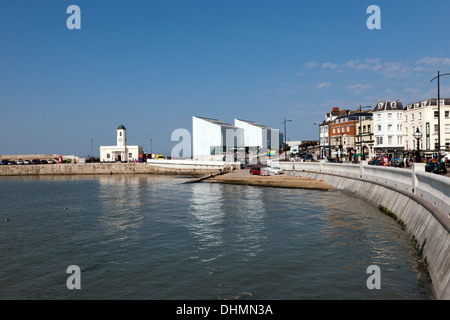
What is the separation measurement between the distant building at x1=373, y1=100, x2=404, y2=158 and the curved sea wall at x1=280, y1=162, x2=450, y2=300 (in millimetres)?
49578

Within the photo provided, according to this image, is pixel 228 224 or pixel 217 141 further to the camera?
pixel 217 141

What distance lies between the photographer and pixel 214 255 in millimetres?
15539

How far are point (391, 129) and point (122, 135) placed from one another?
313 feet

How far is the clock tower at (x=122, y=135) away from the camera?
436 feet

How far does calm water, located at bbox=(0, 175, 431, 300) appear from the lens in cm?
1148

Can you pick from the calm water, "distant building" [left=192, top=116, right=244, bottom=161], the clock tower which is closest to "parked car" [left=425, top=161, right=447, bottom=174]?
the calm water

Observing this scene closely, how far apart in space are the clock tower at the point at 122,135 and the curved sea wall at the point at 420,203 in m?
111

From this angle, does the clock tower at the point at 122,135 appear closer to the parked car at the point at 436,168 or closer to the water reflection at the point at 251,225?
the water reflection at the point at 251,225

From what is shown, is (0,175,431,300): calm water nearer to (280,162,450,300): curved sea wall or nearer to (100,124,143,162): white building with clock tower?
(280,162,450,300): curved sea wall

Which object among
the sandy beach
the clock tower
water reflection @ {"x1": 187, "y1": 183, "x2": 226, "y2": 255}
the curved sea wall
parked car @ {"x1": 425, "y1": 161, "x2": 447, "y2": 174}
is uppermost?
the clock tower

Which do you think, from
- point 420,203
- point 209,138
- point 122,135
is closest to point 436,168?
point 420,203

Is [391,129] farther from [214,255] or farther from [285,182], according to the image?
[214,255]
